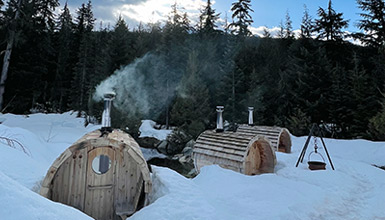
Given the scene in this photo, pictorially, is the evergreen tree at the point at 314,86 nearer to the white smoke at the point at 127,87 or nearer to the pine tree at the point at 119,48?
the white smoke at the point at 127,87

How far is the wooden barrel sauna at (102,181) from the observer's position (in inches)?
154

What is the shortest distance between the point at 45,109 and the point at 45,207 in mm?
29356

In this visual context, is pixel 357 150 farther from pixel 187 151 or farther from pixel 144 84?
pixel 144 84

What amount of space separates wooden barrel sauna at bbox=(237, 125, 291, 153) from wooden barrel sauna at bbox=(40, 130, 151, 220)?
586 cm

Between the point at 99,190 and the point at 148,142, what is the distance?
11.7 meters

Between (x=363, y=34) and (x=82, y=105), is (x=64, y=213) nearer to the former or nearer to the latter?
(x=82, y=105)

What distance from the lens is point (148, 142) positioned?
1570cm

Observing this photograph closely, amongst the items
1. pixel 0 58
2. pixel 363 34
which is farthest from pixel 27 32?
pixel 363 34

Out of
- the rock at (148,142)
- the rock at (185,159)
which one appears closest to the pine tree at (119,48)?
the rock at (148,142)

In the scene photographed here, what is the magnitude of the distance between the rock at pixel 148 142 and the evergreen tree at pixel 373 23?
19.5 meters

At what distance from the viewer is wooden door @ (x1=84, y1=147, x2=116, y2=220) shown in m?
4.05

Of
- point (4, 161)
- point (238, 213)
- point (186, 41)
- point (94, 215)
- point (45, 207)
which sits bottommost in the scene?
point (94, 215)

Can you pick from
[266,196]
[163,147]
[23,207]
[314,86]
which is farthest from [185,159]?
[314,86]

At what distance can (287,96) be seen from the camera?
57.8 feet
